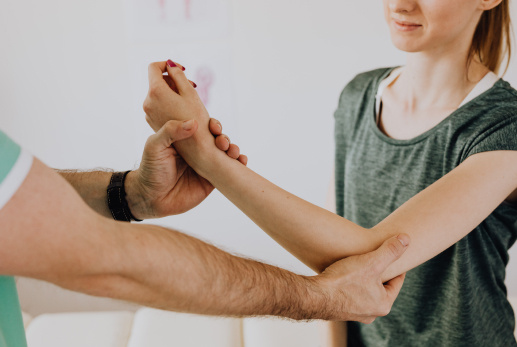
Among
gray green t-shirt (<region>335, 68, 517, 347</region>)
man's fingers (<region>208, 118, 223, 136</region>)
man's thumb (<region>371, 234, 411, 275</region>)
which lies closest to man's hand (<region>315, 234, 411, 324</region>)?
man's thumb (<region>371, 234, 411, 275</region>)

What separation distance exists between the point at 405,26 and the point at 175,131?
0.59 metres

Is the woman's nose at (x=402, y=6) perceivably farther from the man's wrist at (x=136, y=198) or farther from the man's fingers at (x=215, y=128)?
the man's wrist at (x=136, y=198)

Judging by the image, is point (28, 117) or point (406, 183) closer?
point (406, 183)

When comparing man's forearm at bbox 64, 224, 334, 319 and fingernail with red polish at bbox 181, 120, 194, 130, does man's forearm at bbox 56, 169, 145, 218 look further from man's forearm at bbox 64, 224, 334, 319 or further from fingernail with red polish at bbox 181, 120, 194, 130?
man's forearm at bbox 64, 224, 334, 319

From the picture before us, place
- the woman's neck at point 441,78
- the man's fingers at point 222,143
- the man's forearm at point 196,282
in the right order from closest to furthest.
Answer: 1. the man's forearm at point 196,282
2. the man's fingers at point 222,143
3. the woman's neck at point 441,78

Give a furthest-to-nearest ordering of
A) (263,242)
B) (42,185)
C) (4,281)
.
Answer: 1. (263,242)
2. (4,281)
3. (42,185)

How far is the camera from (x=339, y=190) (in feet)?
Answer: 4.29

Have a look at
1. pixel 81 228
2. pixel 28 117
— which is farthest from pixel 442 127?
pixel 28 117

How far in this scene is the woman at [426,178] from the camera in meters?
0.88

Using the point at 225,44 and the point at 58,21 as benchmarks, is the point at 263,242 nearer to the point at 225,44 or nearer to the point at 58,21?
the point at 225,44

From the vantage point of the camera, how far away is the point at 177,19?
2.22m

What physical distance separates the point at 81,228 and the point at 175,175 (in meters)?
0.51

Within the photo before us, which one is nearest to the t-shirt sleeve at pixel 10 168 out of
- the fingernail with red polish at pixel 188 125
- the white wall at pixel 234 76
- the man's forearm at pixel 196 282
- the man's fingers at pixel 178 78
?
the man's forearm at pixel 196 282

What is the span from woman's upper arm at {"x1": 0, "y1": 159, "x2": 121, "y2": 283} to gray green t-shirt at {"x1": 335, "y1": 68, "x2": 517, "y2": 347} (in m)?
0.78
